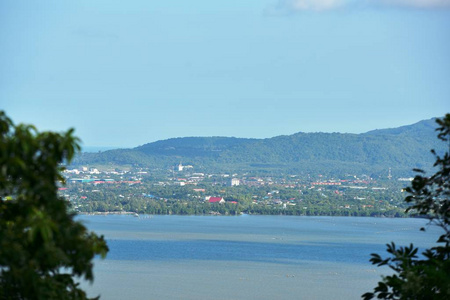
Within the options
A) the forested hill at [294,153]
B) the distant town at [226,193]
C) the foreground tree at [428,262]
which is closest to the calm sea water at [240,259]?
the distant town at [226,193]

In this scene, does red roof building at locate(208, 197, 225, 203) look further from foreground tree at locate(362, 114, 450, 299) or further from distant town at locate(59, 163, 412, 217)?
foreground tree at locate(362, 114, 450, 299)

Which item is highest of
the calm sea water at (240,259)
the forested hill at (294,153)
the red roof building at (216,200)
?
the forested hill at (294,153)

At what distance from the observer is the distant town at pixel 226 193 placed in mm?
49000

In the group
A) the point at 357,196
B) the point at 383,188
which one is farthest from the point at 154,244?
the point at 383,188

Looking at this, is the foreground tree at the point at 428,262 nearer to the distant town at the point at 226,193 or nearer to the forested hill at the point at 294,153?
the distant town at the point at 226,193

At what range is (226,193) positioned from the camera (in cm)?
6075

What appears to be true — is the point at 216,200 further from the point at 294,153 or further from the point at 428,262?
the point at 428,262

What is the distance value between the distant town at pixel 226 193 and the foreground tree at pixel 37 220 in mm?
35115

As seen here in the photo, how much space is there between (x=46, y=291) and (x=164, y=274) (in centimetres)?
1705

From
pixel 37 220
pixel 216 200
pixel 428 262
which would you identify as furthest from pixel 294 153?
pixel 37 220

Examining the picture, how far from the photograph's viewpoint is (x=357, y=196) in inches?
2336

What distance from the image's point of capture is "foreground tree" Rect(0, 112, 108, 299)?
8.30 feet

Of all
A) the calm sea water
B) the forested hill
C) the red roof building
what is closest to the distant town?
the red roof building

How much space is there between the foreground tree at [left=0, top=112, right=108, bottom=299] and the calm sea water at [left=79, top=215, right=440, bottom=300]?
43.3 feet
